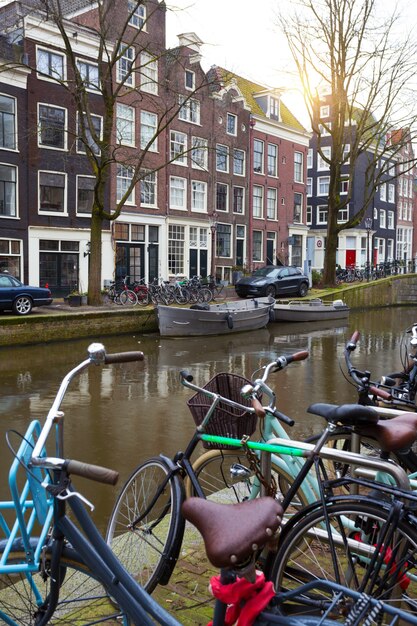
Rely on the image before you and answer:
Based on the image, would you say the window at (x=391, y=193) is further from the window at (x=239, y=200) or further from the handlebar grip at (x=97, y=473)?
the handlebar grip at (x=97, y=473)

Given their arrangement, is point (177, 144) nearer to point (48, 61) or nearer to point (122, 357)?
point (48, 61)

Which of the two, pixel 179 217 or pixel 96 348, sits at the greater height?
pixel 179 217

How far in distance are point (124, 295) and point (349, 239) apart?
90.5 ft

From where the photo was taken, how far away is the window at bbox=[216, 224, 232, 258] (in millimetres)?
31078

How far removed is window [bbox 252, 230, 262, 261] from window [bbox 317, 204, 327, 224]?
1243 centimetres

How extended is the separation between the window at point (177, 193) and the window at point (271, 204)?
7019 mm

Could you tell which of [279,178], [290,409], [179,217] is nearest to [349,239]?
[279,178]

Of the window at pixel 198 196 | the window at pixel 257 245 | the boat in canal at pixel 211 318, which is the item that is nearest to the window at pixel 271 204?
the window at pixel 257 245

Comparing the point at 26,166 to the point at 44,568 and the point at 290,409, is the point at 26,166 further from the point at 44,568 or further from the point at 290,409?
the point at 44,568

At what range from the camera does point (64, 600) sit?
2236mm

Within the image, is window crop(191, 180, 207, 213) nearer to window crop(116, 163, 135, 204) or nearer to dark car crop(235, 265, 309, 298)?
window crop(116, 163, 135, 204)

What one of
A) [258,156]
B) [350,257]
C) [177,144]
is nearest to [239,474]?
[177,144]

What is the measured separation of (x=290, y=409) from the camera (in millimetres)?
8359

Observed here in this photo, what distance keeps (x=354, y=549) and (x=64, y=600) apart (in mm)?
1078
